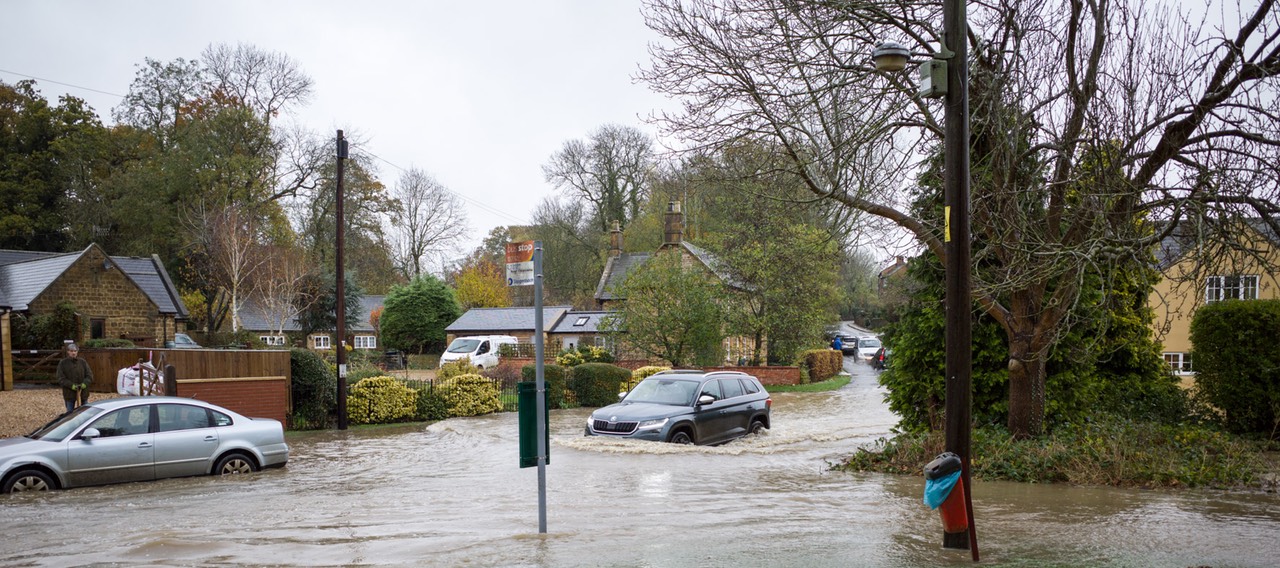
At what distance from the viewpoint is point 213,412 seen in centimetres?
1376

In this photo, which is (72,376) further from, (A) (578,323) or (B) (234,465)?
(A) (578,323)

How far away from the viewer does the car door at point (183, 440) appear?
13023 millimetres

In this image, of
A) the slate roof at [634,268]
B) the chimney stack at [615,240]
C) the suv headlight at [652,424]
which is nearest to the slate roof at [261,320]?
the slate roof at [634,268]

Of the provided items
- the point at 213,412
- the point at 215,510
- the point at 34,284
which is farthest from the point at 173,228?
the point at 215,510

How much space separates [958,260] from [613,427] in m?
9.26

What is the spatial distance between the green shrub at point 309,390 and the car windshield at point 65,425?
8.66m

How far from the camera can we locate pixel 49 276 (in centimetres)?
3403

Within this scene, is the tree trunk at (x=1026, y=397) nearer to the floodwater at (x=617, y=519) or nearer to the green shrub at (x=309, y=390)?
the floodwater at (x=617, y=519)

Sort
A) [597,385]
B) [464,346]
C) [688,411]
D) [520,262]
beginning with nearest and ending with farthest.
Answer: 1. [520,262]
2. [688,411]
3. [597,385]
4. [464,346]

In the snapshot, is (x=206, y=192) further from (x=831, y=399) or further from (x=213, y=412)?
(x=213, y=412)

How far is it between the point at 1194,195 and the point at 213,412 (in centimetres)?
1354

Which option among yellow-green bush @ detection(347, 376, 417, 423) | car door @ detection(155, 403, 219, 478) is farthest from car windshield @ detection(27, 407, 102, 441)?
yellow-green bush @ detection(347, 376, 417, 423)

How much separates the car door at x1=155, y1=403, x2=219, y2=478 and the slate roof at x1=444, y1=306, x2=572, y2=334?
116 feet

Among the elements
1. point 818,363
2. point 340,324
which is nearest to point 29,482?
point 340,324
